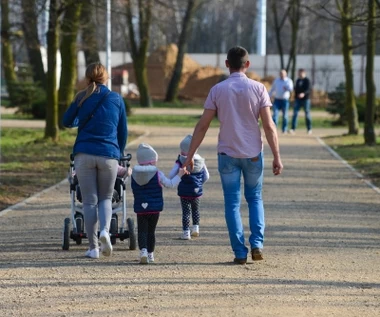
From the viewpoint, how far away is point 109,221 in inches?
384

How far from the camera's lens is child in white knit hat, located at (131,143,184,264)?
942 cm

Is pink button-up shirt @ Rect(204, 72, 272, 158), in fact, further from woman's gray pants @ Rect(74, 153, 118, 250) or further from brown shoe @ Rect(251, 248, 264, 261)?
woman's gray pants @ Rect(74, 153, 118, 250)

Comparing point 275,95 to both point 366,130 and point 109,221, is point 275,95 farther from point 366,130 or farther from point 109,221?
point 109,221

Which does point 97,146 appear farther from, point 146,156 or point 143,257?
point 143,257

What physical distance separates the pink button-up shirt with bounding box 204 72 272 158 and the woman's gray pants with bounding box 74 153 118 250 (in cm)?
108

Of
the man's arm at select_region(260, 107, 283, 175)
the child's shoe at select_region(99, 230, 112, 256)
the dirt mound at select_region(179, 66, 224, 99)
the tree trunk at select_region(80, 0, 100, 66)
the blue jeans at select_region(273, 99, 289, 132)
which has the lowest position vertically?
the dirt mound at select_region(179, 66, 224, 99)

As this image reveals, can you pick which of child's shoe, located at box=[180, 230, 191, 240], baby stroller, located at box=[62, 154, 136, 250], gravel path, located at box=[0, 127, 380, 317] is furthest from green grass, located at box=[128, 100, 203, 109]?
baby stroller, located at box=[62, 154, 136, 250]

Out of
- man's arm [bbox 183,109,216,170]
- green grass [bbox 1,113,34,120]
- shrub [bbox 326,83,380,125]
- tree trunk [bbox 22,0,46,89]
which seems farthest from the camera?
green grass [bbox 1,113,34,120]

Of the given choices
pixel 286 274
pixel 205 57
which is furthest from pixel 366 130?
pixel 205 57

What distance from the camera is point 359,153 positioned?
22.6 meters

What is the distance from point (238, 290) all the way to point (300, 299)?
526mm

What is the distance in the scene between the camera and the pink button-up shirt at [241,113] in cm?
941

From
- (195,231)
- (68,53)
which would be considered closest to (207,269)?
(195,231)

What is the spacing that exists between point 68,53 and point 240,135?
55.1 feet
